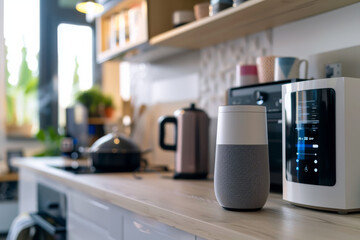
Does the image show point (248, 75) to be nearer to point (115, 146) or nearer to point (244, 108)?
point (244, 108)

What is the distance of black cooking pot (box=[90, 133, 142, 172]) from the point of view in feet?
6.59

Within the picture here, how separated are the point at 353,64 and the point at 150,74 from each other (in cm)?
153

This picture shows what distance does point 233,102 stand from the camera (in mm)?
1514

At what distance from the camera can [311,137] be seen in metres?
1.02

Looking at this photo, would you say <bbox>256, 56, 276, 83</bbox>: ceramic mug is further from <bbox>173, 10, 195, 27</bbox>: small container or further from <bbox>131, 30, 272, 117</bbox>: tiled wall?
<bbox>173, 10, 195, 27</bbox>: small container

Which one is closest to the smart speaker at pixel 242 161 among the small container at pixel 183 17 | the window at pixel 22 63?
the small container at pixel 183 17

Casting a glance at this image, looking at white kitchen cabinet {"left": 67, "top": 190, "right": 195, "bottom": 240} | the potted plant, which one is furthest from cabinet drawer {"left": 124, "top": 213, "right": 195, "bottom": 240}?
the potted plant

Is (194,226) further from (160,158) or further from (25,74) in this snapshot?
(25,74)

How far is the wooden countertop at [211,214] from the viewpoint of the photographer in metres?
0.81

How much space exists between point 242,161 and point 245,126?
8 centimetres

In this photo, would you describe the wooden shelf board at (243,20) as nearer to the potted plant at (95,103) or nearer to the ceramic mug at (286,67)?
the ceramic mug at (286,67)

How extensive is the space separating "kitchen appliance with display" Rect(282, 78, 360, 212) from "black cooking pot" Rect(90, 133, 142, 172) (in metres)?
1.10

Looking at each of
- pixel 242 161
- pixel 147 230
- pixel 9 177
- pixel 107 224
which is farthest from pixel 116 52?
pixel 9 177

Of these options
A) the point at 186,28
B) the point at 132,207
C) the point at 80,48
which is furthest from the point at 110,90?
the point at 132,207
